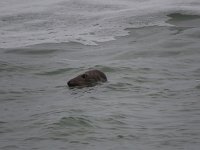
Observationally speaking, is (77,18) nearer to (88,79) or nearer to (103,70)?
(103,70)

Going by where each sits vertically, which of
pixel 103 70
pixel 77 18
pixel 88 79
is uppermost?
pixel 77 18

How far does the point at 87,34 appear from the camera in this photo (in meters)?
17.3

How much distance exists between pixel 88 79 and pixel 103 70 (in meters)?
1.42

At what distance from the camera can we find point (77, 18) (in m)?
19.5

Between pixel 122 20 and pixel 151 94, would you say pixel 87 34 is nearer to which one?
pixel 122 20

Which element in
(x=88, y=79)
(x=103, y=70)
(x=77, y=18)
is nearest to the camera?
(x=88, y=79)

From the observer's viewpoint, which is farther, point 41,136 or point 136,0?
point 136,0

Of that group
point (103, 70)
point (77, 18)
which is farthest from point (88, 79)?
point (77, 18)

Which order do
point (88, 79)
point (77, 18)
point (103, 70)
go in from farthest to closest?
point (77, 18) < point (103, 70) < point (88, 79)

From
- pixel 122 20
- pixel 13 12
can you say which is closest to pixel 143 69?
pixel 122 20

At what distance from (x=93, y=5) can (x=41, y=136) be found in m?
14.4

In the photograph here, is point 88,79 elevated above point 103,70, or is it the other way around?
point 88,79

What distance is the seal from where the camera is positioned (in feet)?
36.1

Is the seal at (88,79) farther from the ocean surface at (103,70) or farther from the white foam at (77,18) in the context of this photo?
the white foam at (77,18)
